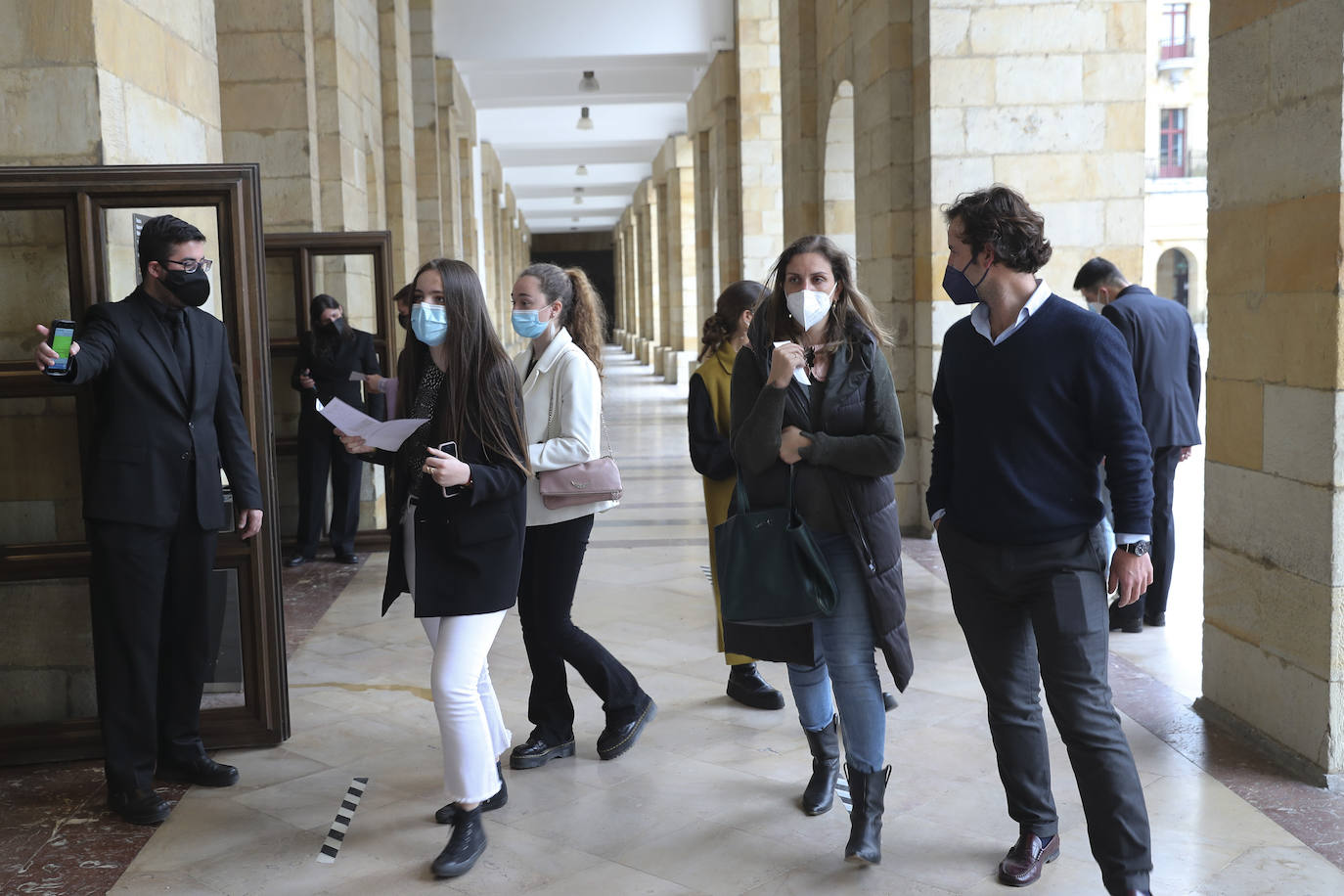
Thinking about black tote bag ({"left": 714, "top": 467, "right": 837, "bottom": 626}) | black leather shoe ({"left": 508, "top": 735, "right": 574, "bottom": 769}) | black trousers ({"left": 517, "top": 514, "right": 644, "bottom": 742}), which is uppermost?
black tote bag ({"left": 714, "top": 467, "right": 837, "bottom": 626})

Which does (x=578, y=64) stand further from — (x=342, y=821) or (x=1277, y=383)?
(x=342, y=821)

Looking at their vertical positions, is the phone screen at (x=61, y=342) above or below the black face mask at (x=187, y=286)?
below

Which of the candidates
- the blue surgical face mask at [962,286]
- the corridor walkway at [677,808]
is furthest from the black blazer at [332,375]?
the blue surgical face mask at [962,286]

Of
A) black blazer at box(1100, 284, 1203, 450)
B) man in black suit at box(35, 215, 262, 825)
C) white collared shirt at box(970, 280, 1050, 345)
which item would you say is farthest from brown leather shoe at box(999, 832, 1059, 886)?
black blazer at box(1100, 284, 1203, 450)

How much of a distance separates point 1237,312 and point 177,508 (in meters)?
3.34

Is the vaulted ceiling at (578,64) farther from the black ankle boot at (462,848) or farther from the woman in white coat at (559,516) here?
the black ankle boot at (462,848)

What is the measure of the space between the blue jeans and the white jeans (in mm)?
834

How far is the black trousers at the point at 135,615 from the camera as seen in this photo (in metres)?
3.63

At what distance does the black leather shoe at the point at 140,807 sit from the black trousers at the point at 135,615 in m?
0.02

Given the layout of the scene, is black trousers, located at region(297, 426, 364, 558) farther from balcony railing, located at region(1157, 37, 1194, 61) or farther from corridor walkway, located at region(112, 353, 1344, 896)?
balcony railing, located at region(1157, 37, 1194, 61)

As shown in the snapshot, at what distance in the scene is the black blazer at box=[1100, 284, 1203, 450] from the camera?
206 inches

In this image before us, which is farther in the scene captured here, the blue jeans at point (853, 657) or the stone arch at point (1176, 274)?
the stone arch at point (1176, 274)

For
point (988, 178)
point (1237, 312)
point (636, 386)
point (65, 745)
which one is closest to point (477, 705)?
point (65, 745)

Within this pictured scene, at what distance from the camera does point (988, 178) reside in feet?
24.3
